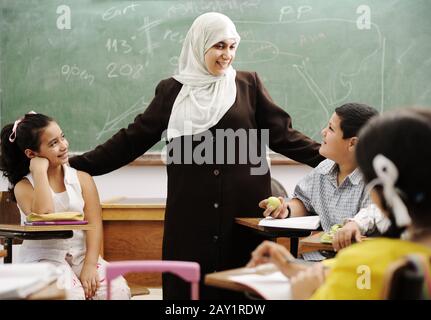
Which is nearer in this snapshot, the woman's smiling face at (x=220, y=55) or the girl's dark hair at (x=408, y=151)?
the girl's dark hair at (x=408, y=151)

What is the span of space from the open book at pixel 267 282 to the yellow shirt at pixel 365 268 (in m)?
0.18

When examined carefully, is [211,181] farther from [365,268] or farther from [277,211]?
[365,268]

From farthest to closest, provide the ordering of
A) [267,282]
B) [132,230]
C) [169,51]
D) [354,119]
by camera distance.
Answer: [169,51]
[132,230]
[354,119]
[267,282]

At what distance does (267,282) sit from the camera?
158 centimetres

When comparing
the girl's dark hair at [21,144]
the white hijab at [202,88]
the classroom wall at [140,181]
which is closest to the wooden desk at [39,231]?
the girl's dark hair at [21,144]

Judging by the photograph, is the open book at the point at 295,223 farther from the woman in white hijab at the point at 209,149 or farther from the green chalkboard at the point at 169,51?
the green chalkboard at the point at 169,51

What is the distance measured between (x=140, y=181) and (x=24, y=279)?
3270mm

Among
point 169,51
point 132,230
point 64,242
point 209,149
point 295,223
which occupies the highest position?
point 169,51

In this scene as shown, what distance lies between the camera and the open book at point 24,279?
1.34 m

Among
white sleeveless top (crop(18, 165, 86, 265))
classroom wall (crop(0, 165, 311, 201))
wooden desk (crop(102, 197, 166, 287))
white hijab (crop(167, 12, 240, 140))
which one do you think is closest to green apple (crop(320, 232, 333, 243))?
white hijab (crop(167, 12, 240, 140))

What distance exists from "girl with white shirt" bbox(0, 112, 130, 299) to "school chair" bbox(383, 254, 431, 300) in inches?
66.1

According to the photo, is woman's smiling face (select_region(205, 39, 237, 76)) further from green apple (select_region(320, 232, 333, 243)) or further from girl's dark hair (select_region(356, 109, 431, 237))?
girl's dark hair (select_region(356, 109, 431, 237))

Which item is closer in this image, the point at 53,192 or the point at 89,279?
the point at 89,279

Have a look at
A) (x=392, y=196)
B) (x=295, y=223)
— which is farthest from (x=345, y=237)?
(x=392, y=196)
